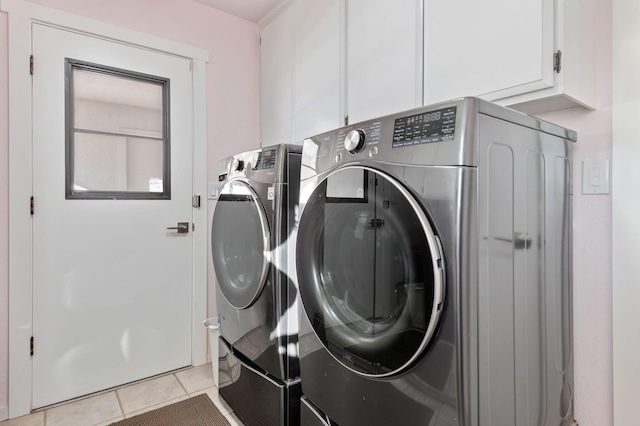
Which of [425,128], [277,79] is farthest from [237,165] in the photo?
[425,128]

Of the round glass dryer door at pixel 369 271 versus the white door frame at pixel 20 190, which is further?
the white door frame at pixel 20 190

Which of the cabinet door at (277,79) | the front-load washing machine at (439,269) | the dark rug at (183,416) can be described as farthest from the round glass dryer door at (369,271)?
the cabinet door at (277,79)

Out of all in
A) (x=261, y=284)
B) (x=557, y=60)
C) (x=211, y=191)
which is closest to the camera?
(x=557, y=60)

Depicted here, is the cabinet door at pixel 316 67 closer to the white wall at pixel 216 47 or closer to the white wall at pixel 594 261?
the white wall at pixel 216 47

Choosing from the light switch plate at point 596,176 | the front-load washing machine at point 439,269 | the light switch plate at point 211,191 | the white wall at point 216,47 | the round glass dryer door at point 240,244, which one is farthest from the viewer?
the light switch plate at point 211,191

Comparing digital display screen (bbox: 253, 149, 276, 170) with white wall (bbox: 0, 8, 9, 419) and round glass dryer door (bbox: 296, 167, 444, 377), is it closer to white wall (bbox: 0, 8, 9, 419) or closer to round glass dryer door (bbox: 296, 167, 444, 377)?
round glass dryer door (bbox: 296, 167, 444, 377)

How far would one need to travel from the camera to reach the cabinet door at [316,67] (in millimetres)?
1897

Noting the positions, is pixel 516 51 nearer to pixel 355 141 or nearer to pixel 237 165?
pixel 355 141

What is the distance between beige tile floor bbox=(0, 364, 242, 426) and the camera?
1.93 metres

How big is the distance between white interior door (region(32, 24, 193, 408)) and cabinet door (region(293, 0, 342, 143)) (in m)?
0.85

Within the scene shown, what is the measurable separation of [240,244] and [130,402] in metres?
1.25

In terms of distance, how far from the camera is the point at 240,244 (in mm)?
1771

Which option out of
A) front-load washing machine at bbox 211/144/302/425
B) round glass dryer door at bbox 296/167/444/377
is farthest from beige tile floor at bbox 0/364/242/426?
round glass dryer door at bbox 296/167/444/377

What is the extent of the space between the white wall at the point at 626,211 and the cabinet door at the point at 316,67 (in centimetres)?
114
